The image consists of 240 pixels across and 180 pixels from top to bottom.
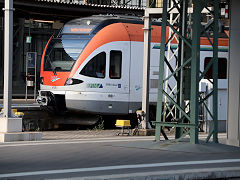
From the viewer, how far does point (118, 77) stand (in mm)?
23281

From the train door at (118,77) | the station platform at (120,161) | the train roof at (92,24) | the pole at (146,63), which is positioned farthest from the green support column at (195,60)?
the train roof at (92,24)

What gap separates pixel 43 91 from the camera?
2338 cm

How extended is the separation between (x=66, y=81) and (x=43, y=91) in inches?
41.0

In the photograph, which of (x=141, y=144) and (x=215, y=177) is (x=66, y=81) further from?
(x=215, y=177)

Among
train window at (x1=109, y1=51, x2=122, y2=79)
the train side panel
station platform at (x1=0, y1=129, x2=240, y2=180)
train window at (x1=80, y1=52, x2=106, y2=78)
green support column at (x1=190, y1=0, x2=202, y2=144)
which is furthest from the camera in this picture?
train window at (x1=109, y1=51, x2=122, y2=79)

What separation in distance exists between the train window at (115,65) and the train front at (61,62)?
1067 mm

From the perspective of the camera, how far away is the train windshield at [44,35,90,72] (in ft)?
75.2

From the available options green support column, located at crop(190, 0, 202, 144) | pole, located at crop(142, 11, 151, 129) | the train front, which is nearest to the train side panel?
the train front

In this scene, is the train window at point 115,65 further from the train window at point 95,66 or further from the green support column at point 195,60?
the green support column at point 195,60

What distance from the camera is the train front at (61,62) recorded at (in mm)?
22938

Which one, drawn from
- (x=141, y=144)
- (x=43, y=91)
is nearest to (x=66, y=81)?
(x=43, y=91)

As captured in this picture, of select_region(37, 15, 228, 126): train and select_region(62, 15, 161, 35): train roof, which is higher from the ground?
select_region(62, 15, 161, 35): train roof

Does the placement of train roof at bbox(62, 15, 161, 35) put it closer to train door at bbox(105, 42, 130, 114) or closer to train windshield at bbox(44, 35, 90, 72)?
train windshield at bbox(44, 35, 90, 72)

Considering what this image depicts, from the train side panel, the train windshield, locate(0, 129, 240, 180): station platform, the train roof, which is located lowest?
locate(0, 129, 240, 180): station platform
